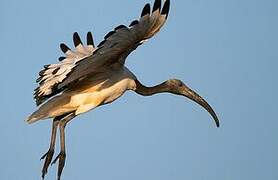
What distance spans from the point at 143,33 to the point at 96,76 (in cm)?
156

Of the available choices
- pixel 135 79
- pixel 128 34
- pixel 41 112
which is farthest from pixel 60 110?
pixel 128 34

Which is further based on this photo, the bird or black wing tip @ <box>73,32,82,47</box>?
black wing tip @ <box>73,32,82,47</box>

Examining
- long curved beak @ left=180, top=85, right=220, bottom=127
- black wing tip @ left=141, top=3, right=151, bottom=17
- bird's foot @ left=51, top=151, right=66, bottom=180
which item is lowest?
bird's foot @ left=51, top=151, right=66, bottom=180

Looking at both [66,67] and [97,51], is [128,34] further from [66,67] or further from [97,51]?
[66,67]

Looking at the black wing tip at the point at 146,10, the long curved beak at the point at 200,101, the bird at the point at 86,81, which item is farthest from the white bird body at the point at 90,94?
the long curved beak at the point at 200,101

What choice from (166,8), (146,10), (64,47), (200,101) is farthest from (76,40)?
(146,10)

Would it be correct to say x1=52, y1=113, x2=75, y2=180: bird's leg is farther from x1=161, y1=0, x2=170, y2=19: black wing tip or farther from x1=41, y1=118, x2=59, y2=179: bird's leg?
x1=161, y1=0, x2=170, y2=19: black wing tip

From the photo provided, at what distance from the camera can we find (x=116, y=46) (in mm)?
14531

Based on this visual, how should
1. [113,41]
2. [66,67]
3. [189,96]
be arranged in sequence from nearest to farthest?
[113,41]
[66,67]
[189,96]

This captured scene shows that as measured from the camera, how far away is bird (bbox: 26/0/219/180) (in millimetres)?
14820

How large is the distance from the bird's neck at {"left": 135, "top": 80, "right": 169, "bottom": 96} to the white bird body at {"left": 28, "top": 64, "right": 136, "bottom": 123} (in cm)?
63

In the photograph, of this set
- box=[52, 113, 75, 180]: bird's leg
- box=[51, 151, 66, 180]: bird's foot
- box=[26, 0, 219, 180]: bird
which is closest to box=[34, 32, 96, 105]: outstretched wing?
box=[26, 0, 219, 180]: bird

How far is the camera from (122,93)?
53.7ft

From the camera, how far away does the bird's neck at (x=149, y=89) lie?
55.9 ft
